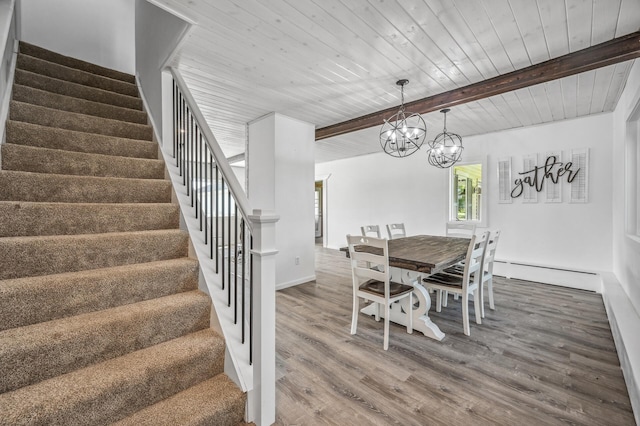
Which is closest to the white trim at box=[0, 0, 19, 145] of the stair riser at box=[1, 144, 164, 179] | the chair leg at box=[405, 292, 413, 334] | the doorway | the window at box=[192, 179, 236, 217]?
the stair riser at box=[1, 144, 164, 179]

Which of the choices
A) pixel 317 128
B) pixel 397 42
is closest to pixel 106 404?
pixel 397 42

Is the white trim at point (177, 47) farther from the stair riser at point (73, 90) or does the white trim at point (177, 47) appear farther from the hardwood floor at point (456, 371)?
the hardwood floor at point (456, 371)

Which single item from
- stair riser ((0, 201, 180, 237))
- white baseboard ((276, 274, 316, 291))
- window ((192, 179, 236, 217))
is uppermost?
window ((192, 179, 236, 217))

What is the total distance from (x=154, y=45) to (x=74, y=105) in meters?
0.94

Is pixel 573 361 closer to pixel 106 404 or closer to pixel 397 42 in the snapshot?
pixel 397 42

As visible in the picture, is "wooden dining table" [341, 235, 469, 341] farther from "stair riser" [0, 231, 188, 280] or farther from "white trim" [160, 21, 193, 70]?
"white trim" [160, 21, 193, 70]

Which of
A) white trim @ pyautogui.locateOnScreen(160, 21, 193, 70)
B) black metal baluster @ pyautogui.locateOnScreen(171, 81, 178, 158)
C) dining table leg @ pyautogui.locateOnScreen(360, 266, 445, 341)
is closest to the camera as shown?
white trim @ pyautogui.locateOnScreen(160, 21, 193, 70)

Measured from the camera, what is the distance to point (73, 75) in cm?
295

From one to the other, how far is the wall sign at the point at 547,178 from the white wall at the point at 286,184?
3237 millimetres

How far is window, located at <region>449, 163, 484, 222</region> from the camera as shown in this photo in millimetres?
5137

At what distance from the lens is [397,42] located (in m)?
2.24

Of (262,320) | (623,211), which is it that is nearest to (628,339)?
(623,211)

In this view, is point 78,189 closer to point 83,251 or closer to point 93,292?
point 83,251

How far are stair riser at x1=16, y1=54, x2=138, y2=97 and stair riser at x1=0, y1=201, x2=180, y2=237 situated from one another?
6.82 feet
